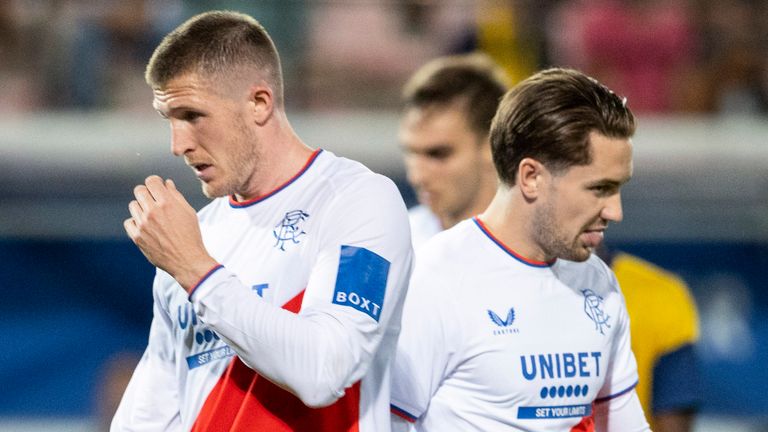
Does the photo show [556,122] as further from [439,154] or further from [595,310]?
[439,154]

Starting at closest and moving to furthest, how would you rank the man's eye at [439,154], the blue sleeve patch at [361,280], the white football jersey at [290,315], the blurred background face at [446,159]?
the white football jersey at [290,315] → the blue sleeve patch at [361,280] → the blurred background face at [446,159] → the man's eye at [439,154]

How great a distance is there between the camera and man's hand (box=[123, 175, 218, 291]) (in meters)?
2.63

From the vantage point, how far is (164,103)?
2.85 m

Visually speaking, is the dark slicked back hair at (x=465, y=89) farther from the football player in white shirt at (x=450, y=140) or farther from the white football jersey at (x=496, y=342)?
the white football jersey at (x=496, y=342)

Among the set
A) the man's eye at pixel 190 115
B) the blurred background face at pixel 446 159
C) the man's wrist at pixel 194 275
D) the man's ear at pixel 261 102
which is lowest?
the man's wrist at pixel 194 275

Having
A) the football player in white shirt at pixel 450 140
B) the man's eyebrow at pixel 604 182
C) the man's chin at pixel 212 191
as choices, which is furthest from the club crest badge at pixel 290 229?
the football player in white shirt at pixel 450 140

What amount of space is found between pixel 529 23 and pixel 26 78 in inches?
128

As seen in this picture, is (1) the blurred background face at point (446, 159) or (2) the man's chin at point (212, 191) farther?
(1) the blurred background face at point (446, 159)

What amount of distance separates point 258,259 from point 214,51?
49cm

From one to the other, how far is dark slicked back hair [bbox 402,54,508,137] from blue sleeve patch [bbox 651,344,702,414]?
1.08 m

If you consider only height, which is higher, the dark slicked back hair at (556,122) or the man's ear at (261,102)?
the dark slicked back hair at (556,122)

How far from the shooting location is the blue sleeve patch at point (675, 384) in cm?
423

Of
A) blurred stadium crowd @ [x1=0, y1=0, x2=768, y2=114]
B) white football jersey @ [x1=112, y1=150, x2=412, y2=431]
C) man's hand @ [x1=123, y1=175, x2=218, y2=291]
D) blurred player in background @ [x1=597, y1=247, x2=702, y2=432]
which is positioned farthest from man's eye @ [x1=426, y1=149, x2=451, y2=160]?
blurred stadium crowd @ [x1=0, y1=0, x2=768, y2=114]

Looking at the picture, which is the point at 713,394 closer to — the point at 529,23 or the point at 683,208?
the point at 683,208
